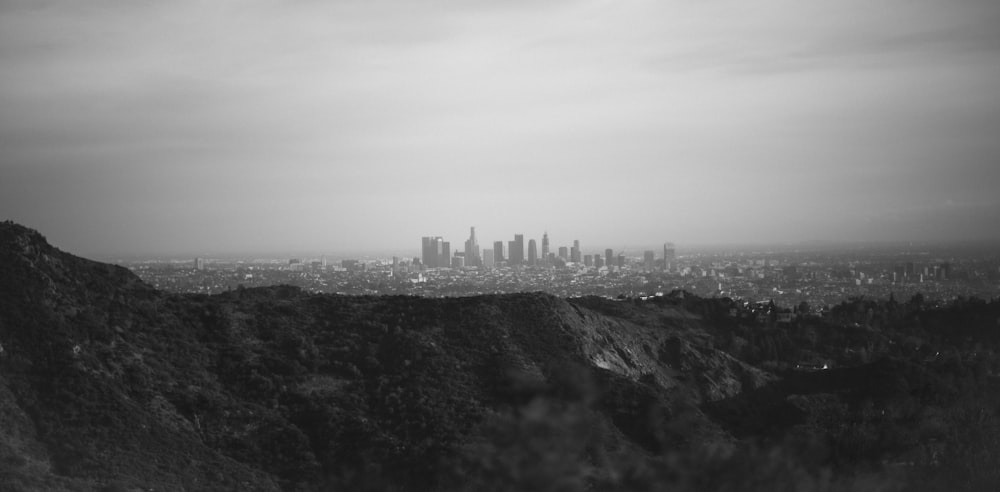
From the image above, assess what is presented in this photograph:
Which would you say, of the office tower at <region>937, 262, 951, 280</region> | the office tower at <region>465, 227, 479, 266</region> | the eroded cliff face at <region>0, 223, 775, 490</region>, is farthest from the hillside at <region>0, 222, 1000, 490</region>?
the office tower at <region>465, 227, 479, 266</region>

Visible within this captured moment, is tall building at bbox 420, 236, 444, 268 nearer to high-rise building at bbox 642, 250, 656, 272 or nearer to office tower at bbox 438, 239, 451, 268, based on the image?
office tower at bbox 438, 239, 451, 268

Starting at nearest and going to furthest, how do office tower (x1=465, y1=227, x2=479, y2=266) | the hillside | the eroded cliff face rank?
the hillside
the eroded cliff face
office tower (x1=465, y1=227, x2=479, y2=266)

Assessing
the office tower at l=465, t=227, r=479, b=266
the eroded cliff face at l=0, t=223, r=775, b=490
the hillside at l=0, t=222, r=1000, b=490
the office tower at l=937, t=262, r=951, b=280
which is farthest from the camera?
the office tower at l=465, t=227, r=479, b=266

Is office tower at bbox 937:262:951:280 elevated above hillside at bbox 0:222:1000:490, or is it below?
above

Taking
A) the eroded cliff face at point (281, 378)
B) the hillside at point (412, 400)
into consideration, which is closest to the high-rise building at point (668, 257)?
the hillside at point (412, 400)

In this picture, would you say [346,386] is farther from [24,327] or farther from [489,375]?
[24,327]

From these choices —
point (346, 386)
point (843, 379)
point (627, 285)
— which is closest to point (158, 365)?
point (346, 386)

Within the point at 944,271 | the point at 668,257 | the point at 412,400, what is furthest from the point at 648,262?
the point at 412,400
